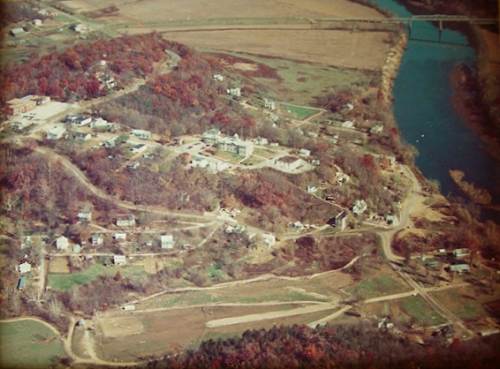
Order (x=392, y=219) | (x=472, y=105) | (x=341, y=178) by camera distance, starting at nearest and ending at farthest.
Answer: (x=392, y=219), (x=341, y=178), (x=472, y=105)

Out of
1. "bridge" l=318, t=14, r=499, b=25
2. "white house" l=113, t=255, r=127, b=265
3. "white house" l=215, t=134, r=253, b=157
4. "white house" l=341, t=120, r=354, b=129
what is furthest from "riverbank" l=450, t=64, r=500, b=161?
"white house" l=113, t=255, r=127, b=265

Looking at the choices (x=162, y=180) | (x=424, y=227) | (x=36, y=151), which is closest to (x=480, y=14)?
(x=424, y=227)

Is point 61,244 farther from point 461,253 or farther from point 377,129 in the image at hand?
point 377,129

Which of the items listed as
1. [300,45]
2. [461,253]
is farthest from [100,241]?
[300,45]

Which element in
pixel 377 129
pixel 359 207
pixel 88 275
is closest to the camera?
pixel 88 275

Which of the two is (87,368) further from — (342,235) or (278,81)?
(278,81)

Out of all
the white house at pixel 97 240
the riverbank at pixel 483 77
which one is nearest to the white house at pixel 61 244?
the white house at pixel 97 240
